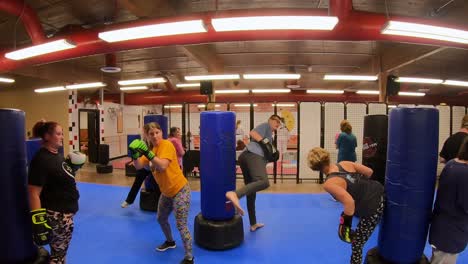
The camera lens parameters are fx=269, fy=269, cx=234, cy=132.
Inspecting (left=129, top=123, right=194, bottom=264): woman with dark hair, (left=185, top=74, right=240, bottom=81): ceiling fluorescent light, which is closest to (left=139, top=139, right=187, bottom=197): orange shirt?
(left=129, top=123, right=194, bottom=264): woman with dark hair

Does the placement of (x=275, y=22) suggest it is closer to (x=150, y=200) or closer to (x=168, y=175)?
(x=168, y=175)

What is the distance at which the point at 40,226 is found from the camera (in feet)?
6.44

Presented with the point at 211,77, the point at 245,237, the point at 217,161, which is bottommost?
the point at 245,237

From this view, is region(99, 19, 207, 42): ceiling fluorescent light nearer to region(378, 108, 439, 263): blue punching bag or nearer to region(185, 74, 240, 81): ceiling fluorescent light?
region(378, 108, 439, 263): blue punching bag

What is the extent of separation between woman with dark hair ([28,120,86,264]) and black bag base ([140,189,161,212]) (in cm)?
251

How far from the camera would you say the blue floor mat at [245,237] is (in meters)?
3.12

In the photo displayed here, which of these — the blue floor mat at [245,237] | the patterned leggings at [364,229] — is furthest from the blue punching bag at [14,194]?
the patterned leggings at [364,229]

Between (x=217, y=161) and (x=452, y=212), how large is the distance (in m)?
2.31

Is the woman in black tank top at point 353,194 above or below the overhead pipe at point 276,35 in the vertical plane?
below

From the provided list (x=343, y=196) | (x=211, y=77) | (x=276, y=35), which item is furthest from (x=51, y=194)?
(x=211, y=77)

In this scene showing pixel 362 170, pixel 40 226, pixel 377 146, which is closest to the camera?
pixel 40 226

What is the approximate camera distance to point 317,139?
6.99 m

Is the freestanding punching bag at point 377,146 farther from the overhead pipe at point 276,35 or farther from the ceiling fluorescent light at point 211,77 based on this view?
the ceiling fluorescent light at point 211,77

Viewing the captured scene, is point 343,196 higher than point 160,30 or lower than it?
lower
